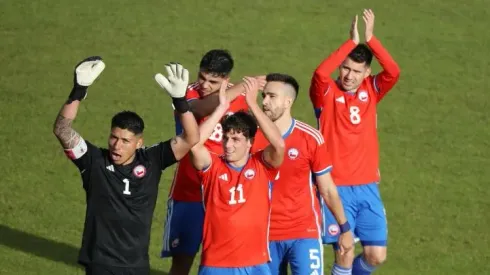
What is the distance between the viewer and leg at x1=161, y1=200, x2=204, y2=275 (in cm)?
1395

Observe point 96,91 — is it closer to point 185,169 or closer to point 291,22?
point 291,22

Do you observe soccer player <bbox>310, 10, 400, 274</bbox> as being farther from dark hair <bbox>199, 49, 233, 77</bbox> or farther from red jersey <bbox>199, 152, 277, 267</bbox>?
red jersey <bbox>199, 152, 277, 267</bbox>

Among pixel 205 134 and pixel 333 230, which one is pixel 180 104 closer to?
pixel 205 134

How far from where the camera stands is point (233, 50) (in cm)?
2378

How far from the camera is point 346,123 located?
573 inches

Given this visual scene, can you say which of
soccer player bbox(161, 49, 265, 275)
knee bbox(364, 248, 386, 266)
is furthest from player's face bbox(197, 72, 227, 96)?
knee bbox(364, 248, 386, 266)

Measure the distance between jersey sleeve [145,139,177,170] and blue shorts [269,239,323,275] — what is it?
157 centimetres

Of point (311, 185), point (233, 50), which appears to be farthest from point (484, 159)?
point (311, 185)

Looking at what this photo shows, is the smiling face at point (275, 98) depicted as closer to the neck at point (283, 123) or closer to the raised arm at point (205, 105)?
the neck at point (283, 123)

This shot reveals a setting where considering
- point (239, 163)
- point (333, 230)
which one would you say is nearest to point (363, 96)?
point (333, 230)

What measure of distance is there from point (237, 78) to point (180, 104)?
10.9m

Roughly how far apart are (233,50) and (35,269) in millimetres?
8930

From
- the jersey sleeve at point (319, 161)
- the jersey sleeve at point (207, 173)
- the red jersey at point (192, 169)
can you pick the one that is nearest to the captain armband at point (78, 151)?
the jersey sleeve at point (207, 173)

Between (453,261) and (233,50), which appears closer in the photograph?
A: (453,261)
